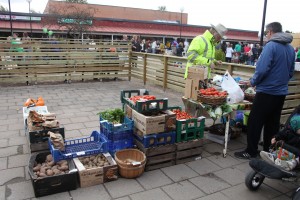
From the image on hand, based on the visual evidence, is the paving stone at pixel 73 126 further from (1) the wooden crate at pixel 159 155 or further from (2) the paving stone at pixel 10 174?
(1) the wooden crate at pixel 159 155

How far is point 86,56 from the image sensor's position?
10547 millimetres

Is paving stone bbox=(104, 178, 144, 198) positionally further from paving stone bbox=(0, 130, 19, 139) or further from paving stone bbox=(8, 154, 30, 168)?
paving stone bbox=(0, 130, 19, 139)

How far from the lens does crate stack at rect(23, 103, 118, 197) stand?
126 inches

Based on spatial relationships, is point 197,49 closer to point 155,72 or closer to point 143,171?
point 143,171

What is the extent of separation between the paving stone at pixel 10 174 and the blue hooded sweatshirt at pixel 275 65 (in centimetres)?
345

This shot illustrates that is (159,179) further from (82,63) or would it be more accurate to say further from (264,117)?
(82,63)

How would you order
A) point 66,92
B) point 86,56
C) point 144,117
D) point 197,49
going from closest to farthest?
point 144,117, point 197,49, point 66,92, point 86,56

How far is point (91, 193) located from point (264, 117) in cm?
264

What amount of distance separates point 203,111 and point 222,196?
1.46m

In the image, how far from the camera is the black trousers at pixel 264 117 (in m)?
3.95

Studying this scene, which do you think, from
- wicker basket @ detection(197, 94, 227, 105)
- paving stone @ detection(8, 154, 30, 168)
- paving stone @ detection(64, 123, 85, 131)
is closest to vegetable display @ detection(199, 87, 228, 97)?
wicker basket @ detection(197, 94, 227, 105)

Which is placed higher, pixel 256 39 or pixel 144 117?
pixel 256 39

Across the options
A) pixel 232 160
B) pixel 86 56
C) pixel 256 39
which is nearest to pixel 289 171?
pixel 232 160

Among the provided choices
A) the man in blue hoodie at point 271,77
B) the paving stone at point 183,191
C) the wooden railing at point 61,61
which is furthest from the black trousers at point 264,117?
the wooden railing at point 61,61
